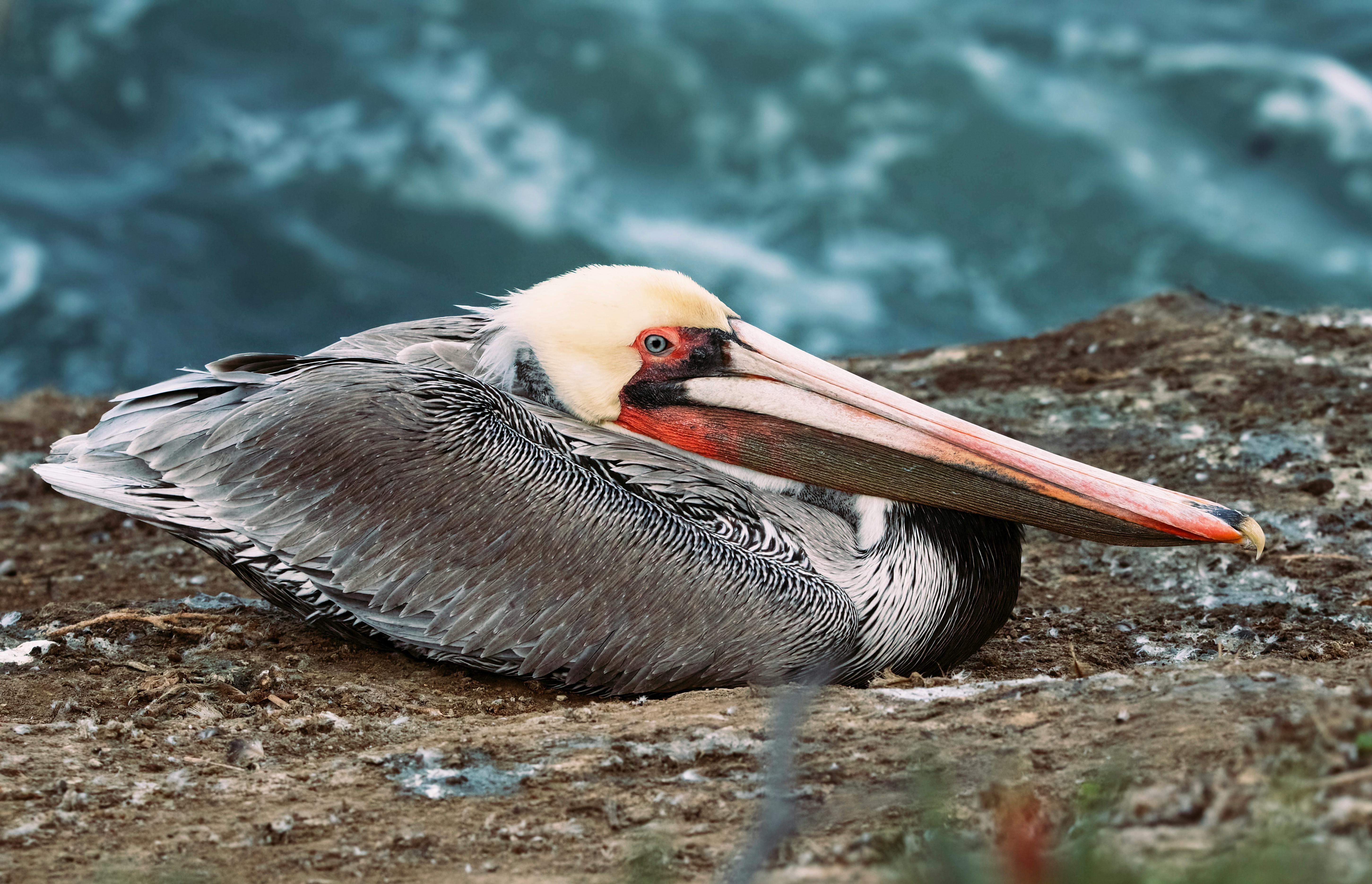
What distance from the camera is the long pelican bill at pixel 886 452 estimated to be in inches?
169

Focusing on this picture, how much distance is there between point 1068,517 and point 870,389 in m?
0.75

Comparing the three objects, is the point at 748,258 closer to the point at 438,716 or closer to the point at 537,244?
the point at 537,244

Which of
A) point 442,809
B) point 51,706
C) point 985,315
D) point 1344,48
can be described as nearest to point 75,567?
point 51,706

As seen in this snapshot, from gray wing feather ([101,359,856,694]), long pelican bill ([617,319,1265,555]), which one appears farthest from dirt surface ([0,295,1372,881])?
long pelican bill ([617,319,1265,555])

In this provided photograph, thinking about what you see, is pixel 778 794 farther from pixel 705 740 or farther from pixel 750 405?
pixel 750 405

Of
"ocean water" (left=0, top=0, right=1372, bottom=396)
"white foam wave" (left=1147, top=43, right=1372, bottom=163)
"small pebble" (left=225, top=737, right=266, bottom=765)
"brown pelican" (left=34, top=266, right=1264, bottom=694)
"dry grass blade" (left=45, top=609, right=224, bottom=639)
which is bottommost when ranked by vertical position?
"small pebble" (left=225, top=737, right=266, bottom=765)

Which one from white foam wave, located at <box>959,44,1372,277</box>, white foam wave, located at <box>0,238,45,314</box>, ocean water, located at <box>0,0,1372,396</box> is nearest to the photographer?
white foam wave, located at <box>0,238,45,314</box>

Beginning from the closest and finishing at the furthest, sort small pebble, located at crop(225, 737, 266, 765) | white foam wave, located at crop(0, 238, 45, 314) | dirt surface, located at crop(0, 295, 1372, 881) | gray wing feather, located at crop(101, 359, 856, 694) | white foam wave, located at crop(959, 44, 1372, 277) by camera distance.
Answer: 1. dirt surface, located at crop(0, 295, 1372, 881)
2. small pebble, located at crop(225, 737, 266, 765)
3. gray wing feather, located at crop(101, 359, 856, 694)
4. white foam wave, located at crop(0, 238, 45, 314)
5. white foam wave, located at crop(959, 44, 1372, 277)

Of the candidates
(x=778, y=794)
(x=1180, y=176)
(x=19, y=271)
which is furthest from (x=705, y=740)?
(x=1180, y=176)

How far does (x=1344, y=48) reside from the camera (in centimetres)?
1566

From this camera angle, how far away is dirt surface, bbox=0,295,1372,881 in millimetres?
2611

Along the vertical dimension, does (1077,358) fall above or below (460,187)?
below

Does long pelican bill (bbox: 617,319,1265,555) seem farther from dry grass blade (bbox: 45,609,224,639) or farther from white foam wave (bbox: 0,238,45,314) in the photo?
white foam wave (bbox: 0,238,45,314)

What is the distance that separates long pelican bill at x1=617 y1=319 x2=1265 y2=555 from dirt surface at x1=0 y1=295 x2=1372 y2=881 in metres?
0.46
